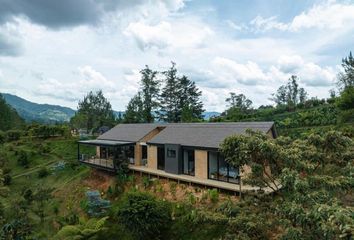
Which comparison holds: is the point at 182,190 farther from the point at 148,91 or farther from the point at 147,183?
the point at 148,91

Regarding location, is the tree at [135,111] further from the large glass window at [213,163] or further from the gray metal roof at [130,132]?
the large glass window at [213,163]

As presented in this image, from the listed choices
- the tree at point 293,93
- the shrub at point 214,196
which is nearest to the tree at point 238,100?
the tree at point 293,93

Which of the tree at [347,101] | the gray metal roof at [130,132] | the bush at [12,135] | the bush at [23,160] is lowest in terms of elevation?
the bush at [23,160]

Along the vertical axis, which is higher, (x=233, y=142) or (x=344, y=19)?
(x=344, y=19)

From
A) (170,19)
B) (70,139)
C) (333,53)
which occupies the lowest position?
(70,139)

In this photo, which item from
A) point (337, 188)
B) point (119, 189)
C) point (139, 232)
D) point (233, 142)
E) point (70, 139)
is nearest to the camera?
point (337, 188)

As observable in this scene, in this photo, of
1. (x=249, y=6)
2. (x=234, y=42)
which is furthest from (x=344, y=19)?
(x=234, y=42)

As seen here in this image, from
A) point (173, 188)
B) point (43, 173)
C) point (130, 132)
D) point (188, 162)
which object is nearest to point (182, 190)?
point (173, 188)

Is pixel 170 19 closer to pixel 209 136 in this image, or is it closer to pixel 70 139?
pixel 209 136
